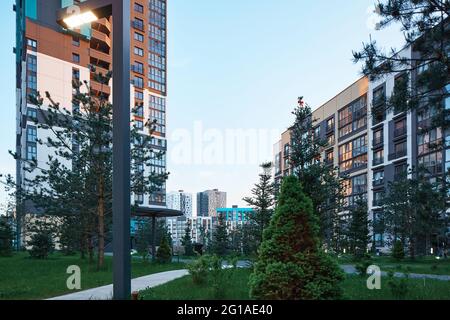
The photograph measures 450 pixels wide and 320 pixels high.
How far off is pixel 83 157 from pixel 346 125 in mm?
56907

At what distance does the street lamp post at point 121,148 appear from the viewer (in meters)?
5.23

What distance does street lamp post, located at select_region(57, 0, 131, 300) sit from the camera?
206 inches

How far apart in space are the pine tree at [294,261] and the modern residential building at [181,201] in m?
172

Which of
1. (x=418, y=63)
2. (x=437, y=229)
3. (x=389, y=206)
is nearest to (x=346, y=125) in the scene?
(x=389, y=206)

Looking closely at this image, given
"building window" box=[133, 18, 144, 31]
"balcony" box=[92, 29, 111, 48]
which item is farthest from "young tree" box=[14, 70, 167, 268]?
"building window" box=[133, 18, 144, 31]

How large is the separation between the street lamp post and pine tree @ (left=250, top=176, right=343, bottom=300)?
9.98ft

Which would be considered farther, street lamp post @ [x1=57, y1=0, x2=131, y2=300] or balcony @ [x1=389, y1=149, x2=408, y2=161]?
balcony @ [x1=389, y1=149, x2=408, y2=161]

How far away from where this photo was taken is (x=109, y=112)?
2092 centimetres

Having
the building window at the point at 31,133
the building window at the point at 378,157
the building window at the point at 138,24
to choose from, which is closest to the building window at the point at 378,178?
the building window at the point at 378,157

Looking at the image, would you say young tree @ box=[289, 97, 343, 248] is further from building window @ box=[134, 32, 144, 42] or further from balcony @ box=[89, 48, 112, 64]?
building window @ box=[134, 32, 144, 42]

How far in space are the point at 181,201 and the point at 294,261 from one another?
17880 centimetres

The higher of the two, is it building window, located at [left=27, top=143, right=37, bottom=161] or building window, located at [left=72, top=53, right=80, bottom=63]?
building window, located at [left=72, top=53, right=80, bottom=63]
